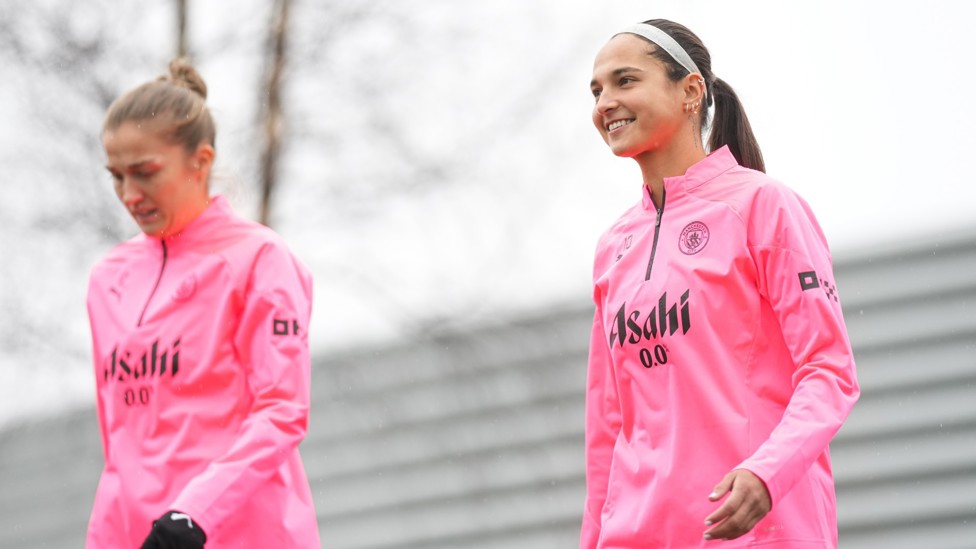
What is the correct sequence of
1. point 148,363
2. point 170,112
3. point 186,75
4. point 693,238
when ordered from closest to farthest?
1. point 693,238
2. point 148,363
3. point 170,112
4. point 186,75

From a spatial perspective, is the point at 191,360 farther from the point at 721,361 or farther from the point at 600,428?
the point at 721,361

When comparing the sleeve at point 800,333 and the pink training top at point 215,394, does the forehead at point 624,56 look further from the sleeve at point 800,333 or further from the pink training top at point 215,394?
the pink training top at point 215,394

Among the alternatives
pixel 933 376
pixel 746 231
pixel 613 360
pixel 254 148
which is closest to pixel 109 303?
pixel 613 360

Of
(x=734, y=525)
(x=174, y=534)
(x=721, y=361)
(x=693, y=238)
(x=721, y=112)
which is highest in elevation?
(x=721, y=112)

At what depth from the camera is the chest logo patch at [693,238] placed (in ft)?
10.2

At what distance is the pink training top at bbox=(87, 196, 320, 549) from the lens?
3523 millimetres

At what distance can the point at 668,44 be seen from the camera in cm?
337

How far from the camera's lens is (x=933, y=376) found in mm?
6645

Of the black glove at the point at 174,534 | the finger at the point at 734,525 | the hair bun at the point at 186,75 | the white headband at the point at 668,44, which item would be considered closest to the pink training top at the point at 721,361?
the finger at the point at 734,525

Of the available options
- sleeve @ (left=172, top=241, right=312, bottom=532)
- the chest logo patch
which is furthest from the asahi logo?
the chest logo patch

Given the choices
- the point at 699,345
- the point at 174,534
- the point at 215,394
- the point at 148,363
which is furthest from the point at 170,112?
the point at 699,345

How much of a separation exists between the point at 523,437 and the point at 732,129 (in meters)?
4.89

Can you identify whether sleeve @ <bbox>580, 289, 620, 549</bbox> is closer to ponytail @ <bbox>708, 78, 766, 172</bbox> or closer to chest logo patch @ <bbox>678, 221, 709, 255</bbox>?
chest logo patch @ <bbox>678, 221, 709, 255</bbox>

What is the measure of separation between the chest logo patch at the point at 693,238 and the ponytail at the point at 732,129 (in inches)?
14.6
